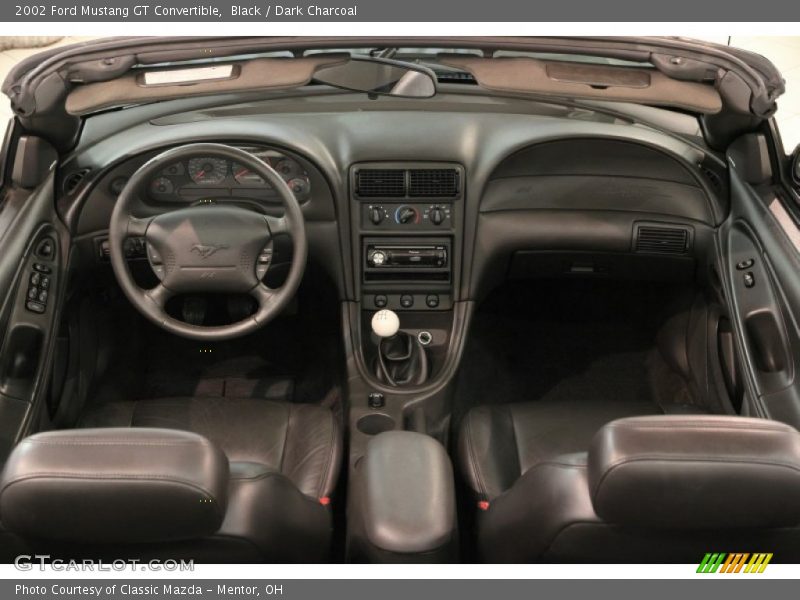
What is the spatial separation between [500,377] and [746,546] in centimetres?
176

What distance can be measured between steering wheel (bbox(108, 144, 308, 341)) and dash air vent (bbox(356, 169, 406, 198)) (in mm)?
384

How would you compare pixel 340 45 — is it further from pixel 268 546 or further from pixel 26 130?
pixel 268 546

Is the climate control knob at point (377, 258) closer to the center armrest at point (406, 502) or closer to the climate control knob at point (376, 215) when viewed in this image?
the climate control knob at point (376, 215)

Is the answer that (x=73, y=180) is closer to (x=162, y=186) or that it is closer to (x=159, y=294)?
(x=162, y=186)

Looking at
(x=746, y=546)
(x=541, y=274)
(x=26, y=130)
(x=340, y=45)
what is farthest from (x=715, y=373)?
(x=26, y=130)

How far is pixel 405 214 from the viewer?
2414 millimetres

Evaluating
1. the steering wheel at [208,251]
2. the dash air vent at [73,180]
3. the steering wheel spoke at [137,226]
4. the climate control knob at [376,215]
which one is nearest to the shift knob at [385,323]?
the climate control knob at [376,215]

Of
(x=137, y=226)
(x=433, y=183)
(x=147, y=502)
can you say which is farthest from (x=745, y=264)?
(x=147, y=502)

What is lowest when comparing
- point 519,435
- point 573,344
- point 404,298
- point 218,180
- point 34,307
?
point 573,344

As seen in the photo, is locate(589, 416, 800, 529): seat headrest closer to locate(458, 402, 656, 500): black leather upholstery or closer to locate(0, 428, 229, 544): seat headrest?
locate(0, 428, 229, 544): seat headrest

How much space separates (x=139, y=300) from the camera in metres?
1.97

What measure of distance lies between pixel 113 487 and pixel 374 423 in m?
1.26

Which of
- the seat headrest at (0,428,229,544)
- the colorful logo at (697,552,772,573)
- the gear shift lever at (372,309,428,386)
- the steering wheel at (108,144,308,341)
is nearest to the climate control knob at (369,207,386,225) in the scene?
the gear shift lever at (372,309,428,386)

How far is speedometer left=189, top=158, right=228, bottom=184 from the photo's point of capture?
2324mm
